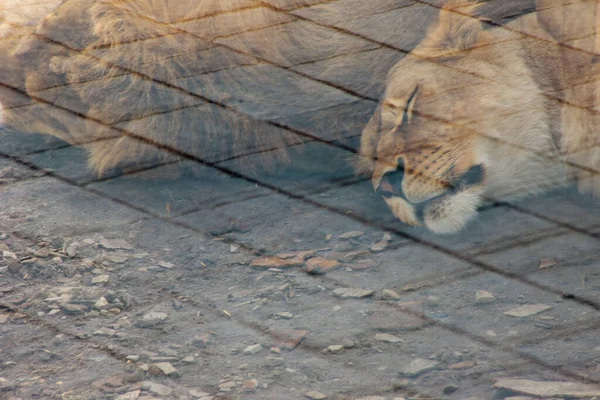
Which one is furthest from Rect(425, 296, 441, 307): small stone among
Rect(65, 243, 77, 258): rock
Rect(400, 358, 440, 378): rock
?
Rect(65, 243, 77, 258): rock

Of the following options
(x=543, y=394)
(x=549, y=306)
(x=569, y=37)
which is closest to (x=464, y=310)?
(x=549, y=306)

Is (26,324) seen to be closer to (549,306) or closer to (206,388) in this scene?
(206,388)

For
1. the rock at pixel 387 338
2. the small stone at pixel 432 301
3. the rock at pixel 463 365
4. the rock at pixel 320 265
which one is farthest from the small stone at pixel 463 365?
the rock at pixel 320 265

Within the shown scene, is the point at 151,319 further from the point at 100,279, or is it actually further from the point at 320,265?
the point at 320,265

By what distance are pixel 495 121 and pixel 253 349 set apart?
1.03 meters

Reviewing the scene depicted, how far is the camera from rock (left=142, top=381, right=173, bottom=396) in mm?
1579

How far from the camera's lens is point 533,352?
1.71 metres

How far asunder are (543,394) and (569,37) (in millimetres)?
1183

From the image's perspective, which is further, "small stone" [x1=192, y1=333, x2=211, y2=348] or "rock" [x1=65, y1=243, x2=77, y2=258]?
"rock" [x1=65, y1=243, x2=77, y2=258]

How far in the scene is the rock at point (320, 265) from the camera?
2070mm

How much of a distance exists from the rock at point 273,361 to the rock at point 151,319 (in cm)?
29

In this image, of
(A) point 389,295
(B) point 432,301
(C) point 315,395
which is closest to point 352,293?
(A) point 389,295

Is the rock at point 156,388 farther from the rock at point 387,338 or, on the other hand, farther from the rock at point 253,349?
the rock at point 387,338

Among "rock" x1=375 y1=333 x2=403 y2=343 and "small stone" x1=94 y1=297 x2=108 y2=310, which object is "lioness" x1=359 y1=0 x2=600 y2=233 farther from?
"small stone" x1=94 y1=297 x2=108 y2=310
